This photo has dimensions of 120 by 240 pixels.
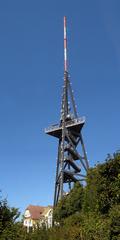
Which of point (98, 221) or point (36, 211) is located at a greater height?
point (36, 211)

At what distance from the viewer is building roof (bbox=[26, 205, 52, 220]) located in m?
115

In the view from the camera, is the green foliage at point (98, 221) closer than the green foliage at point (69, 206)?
Yes

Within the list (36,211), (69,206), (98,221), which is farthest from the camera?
(36,211)

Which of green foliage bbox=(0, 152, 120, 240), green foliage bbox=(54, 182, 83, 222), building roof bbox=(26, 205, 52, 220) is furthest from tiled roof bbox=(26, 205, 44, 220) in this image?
green foliage bbox=(0, 152, 120, 240)

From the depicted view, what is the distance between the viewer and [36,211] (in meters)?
118

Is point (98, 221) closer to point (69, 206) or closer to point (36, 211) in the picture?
A: point (69, 206)

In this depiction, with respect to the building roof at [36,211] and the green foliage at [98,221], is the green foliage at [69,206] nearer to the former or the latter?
the green foliage at [98,221]

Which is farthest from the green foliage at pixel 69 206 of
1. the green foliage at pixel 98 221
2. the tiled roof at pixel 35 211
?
the tiled roof at pixel 35 211

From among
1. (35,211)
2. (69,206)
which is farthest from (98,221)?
(35,211)

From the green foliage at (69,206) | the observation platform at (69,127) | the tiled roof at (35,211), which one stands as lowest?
the green foliage at (69,206)

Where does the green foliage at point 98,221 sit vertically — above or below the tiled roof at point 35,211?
below

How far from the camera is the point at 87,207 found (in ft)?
222

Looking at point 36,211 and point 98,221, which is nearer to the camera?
point 98,221

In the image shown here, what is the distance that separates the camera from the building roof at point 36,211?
114825 mm
